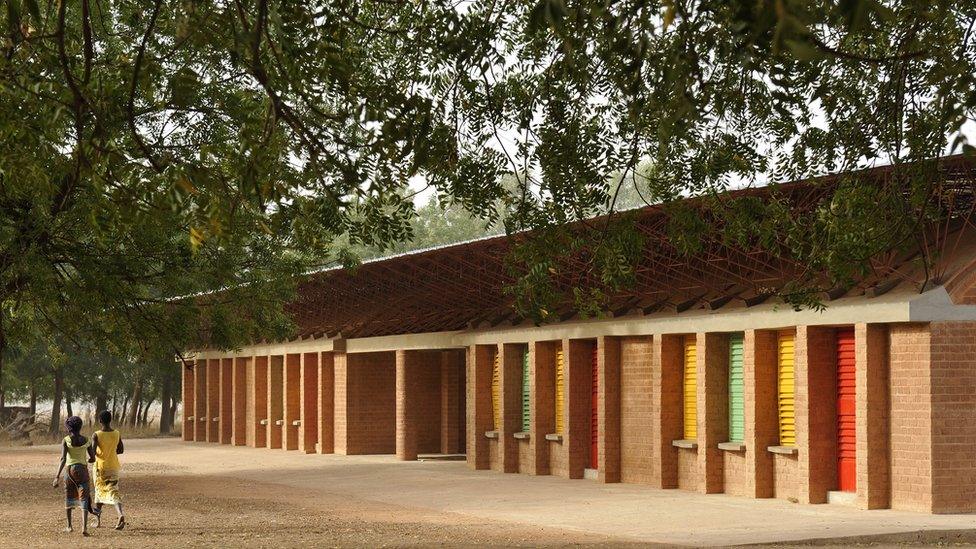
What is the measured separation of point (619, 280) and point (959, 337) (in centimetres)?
611

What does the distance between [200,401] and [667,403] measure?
2907 cm

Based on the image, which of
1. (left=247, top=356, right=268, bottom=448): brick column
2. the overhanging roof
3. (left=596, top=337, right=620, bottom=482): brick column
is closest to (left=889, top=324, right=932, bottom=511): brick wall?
the overhanging roof

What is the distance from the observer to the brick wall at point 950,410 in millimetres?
18312

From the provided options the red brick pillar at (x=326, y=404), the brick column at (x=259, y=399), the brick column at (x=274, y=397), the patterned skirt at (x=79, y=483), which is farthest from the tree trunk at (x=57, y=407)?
A: the patterned skirt at (x=79, y=483)

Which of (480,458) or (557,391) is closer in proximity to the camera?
(557,391)

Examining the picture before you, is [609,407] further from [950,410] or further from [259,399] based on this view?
[259,399]

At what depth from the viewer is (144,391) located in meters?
79.4

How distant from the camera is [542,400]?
27719 mm

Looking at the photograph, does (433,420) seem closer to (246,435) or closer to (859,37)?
(246,435)

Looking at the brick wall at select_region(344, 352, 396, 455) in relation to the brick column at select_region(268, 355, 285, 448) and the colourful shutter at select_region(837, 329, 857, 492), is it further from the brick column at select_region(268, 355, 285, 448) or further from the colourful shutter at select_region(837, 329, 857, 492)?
the colourful shutter at select_region(837, 329, 857, 492)

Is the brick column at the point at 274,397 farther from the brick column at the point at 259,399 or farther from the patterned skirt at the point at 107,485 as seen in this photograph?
the patterned skirt at the point at 107,485

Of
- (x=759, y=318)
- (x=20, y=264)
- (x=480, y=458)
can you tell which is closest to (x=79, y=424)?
(x=20, y=264)

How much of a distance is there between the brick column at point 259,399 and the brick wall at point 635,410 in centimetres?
1975

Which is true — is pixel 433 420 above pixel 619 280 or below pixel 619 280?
below
